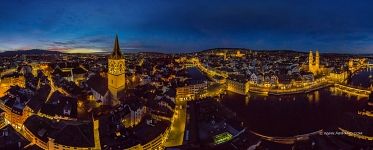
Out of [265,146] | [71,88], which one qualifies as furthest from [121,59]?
[265,146]

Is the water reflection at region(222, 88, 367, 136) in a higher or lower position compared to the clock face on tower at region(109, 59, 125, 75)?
lower

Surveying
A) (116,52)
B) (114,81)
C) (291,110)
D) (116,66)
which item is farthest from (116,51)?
(291,110)

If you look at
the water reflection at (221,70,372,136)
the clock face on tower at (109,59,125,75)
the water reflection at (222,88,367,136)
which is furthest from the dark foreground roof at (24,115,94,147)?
the water reflection at (222,88,367,136)

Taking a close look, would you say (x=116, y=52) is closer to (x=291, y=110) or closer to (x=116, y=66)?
(x=116, y=66)

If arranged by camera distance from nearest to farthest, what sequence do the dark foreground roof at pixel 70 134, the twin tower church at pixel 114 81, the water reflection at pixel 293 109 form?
the dark foreground roof at pixel 70 134 < the water reflection at pixel 293 109 < the twin tower church at pixel 114 81

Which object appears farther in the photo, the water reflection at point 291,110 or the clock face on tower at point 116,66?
the clock face on tower at point 116,66

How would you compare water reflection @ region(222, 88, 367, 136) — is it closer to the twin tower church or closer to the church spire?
the twin tower church

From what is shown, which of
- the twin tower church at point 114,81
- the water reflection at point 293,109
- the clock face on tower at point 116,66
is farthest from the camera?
the twin tower church at point 114,81

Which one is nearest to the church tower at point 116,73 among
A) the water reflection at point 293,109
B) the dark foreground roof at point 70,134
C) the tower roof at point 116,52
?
the tower roof at point 116,52

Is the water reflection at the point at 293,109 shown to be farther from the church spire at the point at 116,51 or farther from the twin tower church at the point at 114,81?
the church spire at the point at 116,51
